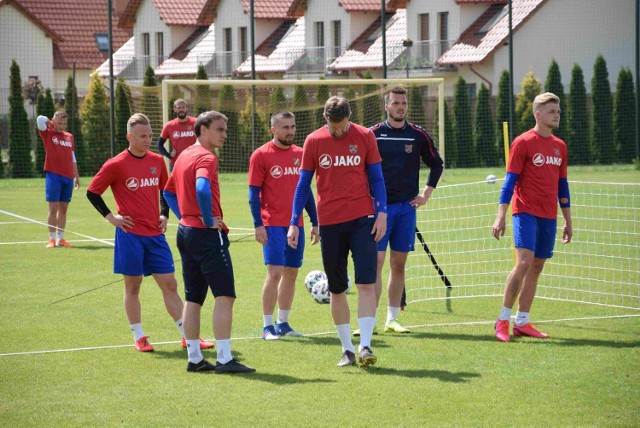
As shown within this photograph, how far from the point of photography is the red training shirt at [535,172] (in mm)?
8984

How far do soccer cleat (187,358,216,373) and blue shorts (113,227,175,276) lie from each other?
1.15m

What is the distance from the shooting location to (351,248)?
8039mm

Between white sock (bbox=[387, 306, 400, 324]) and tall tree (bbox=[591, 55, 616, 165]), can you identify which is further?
tall tree (bbox=[591, 55, 616, 165])

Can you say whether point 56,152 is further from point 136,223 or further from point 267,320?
point 267,320

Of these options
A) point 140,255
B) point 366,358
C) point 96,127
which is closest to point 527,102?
point 96,127

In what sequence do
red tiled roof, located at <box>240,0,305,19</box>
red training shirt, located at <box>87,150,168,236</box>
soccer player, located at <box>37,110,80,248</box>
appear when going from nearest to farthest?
red training shirt, located at <box>87,150,168,236</box>, soccer player, located at <box>37,110,80,248</box>, red tiled roof, located at <box>240,0,305,19</box>

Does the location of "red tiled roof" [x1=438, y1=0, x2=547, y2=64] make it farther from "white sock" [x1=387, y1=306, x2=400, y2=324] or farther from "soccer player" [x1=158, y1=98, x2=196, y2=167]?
"white sock" [x1=387, y1=306, x2=400, y2=324]

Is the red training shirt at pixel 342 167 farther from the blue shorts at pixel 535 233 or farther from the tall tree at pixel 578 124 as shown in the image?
the tall tree at pixel 578 124

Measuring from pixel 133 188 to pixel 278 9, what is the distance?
39059 millimetres

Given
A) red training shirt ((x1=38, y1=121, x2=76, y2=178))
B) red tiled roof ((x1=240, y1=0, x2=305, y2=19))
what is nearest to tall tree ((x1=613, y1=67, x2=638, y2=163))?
red tiled roof ((x1=240, y1=0, x2=305, y2=19))

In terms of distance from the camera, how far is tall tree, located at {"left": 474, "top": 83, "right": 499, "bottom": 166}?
114ft

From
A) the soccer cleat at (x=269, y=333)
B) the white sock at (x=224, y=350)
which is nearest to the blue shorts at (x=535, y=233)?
the soccer cleat at (x=269, y=333)

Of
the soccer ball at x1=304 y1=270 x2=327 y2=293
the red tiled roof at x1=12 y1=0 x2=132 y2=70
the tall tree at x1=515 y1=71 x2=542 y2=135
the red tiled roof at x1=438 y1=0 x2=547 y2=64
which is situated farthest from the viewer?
the red tiled roof at x1=12 y1=0 x2=132 y2=70

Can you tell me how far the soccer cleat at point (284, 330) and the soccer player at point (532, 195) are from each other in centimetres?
186
